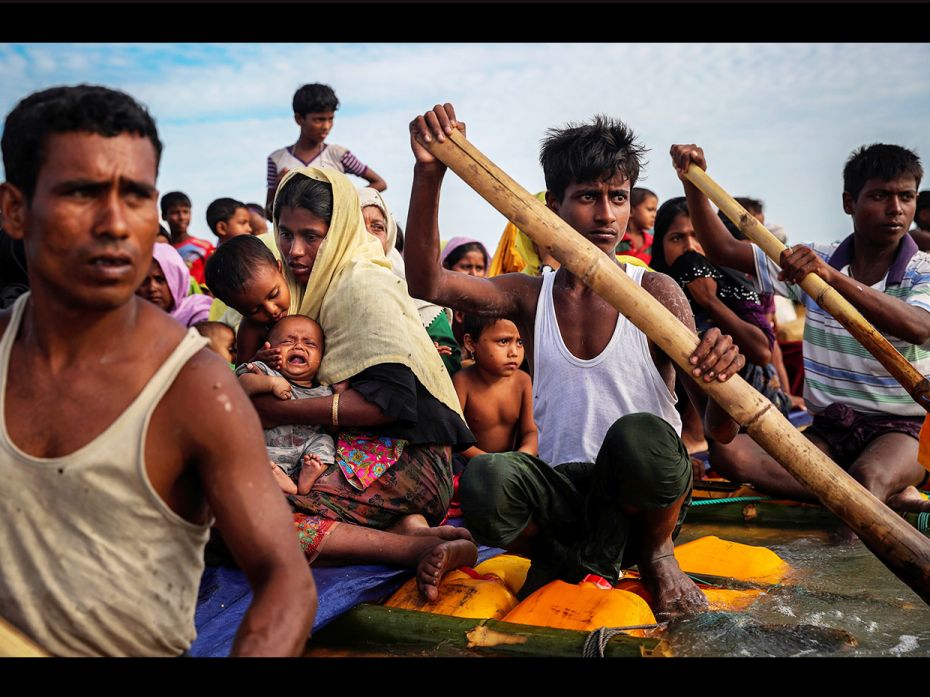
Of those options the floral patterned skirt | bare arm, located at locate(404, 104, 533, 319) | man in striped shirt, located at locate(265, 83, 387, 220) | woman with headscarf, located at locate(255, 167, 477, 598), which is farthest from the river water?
man in striped shirt, located at locate(265, 83, 387, 220)

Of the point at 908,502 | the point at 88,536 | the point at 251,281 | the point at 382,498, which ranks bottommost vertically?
the point at 908,502

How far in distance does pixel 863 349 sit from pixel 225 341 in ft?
9.61

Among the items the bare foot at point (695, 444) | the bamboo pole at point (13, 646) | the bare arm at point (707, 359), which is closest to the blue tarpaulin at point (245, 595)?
the bare arm at point (707, 359)

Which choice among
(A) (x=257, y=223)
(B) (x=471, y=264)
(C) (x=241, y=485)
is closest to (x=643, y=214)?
(B) (x=471, y=264)

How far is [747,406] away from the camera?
2.57 m

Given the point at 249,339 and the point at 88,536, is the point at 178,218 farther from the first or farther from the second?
the point at 88,536

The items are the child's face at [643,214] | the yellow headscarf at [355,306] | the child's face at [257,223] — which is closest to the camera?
the yellow headscarf at [355,306]

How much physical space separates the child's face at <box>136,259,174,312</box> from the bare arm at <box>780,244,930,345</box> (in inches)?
127

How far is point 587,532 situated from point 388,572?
0.69 meters

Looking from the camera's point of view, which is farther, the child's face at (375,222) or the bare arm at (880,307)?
the child's face at (375,222)

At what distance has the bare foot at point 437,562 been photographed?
3054mm

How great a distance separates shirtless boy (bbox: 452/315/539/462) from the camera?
4820mm

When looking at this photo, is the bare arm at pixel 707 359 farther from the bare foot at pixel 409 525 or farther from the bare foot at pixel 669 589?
the bare foot at pixel 409 525

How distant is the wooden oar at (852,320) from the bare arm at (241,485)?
2362mm
